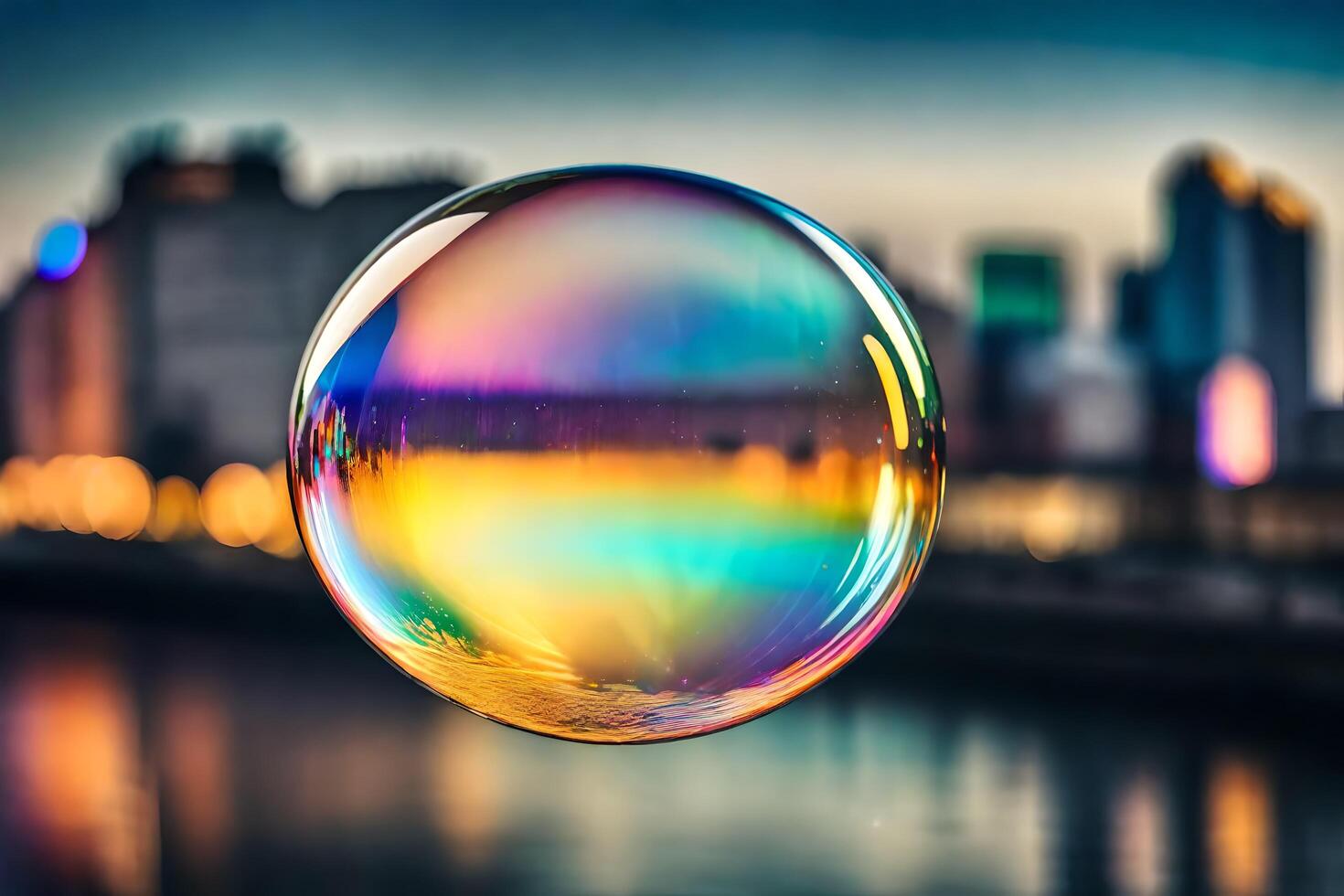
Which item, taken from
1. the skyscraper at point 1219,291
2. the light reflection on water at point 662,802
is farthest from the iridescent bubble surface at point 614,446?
the skyscraper at point 1219,291

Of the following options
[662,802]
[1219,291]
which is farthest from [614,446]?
[1219,291]

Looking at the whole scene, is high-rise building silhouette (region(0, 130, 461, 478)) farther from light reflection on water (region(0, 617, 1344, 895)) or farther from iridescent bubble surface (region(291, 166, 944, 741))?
iridescent bubble surface (region(291, 166, 944, 741))

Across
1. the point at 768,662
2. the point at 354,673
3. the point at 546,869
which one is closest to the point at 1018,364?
the point at 354,673

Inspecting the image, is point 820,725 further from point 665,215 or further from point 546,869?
point 665,215

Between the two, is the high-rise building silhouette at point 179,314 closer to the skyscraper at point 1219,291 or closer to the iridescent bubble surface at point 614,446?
the skyscraper at point 1219,291

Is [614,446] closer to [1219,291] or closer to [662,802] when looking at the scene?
[662,802]

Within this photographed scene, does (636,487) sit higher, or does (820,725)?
(636,487)
